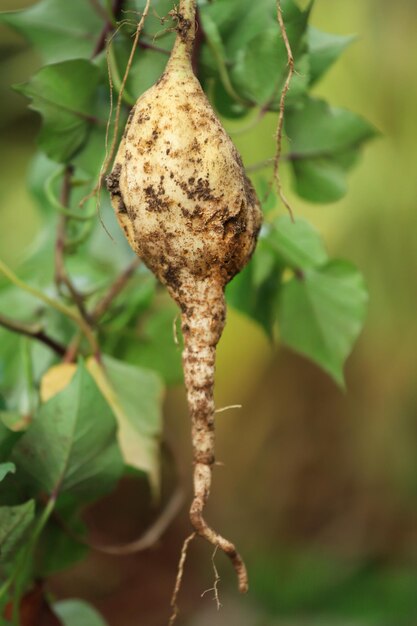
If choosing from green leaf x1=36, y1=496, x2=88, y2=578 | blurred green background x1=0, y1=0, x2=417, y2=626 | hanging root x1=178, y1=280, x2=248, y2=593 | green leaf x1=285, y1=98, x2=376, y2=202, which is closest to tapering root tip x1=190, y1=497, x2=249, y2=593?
hanging root x1=178, y1=280, x2=248, y2=593

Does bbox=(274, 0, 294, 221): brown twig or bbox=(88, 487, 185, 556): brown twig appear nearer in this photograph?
bbox=(274, 0, 294, 221): brown twig

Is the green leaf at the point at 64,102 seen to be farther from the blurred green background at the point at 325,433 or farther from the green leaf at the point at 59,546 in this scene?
the blurred green background at the point at 325,433

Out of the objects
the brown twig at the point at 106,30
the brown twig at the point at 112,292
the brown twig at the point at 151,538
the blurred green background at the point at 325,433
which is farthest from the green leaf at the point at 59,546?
the blurred green background at the point at 325,433

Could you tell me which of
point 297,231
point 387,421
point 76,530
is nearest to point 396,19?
point 387,421

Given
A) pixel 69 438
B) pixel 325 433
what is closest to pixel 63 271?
A: pixel 69 438

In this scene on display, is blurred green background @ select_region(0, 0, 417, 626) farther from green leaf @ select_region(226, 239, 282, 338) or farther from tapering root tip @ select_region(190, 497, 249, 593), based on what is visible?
tapering root tip @ select_region(190, 497, 249, 593)
